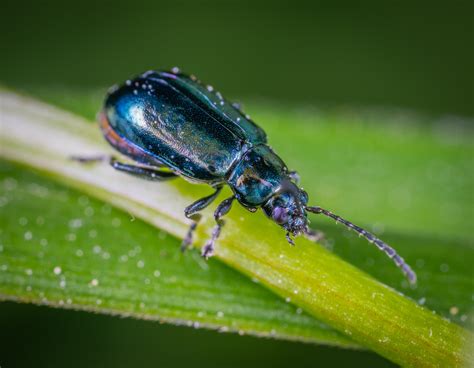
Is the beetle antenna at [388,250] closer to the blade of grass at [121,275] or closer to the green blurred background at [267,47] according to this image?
the blade of grass at [121,275]

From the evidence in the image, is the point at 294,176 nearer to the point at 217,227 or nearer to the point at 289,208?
the point at 289,208

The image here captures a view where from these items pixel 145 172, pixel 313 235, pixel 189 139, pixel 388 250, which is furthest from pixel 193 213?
pixel 388 250

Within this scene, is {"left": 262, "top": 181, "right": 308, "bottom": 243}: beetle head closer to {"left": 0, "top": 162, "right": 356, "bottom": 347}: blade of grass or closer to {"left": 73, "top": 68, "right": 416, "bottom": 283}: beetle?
{"left": 73, "top": 68, "right": 416, "bottom": 283}: beetle

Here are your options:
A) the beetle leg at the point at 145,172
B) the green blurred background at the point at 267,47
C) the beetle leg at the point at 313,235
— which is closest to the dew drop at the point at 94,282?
the beetle leg at the point at 145,172

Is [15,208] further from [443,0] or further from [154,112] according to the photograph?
[443,0]

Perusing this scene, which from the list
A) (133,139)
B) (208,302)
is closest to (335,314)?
(208,302)

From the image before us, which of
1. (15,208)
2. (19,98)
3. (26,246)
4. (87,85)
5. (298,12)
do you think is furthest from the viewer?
Result: (298,12)
